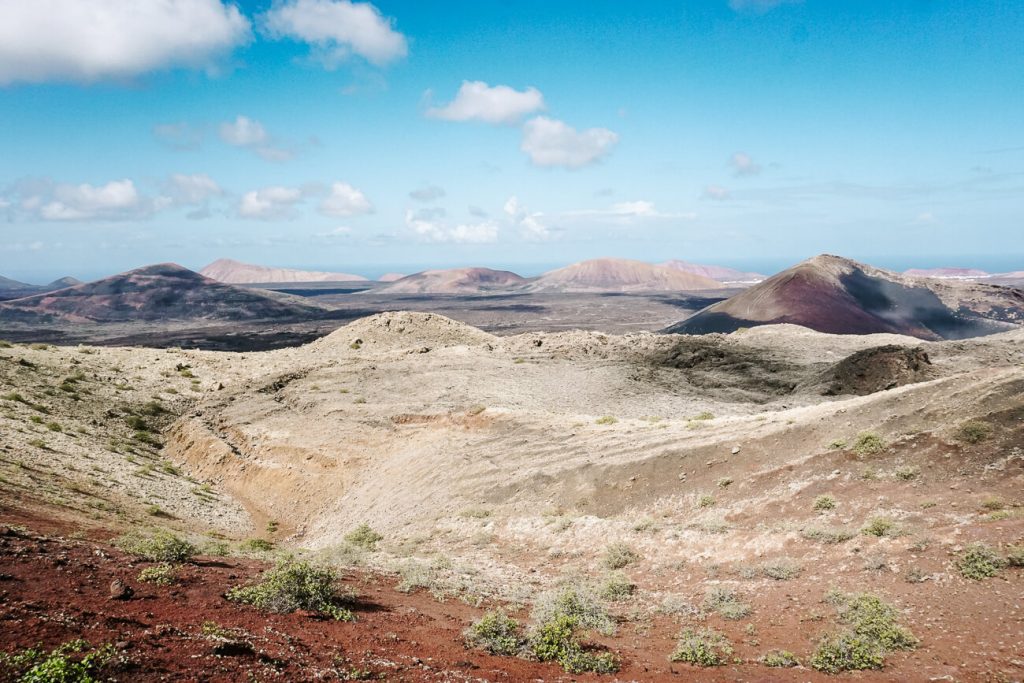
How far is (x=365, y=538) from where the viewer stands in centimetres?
1556

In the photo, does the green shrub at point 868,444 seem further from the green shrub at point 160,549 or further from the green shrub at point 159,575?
the green shrub at point 160,549

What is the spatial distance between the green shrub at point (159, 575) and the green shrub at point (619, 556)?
816 centimetres

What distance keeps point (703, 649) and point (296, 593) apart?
6054 millimetres

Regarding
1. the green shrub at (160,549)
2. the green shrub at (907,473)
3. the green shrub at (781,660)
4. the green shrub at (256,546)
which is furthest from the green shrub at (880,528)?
the green shrub at (256,546)

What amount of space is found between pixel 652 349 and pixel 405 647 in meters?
38.4

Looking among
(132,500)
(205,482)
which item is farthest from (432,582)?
(205,482)

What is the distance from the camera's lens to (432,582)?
10.8m

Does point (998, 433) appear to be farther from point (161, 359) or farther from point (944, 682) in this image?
point (161, 359)

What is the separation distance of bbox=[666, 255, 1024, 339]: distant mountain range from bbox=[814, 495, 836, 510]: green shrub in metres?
60.8

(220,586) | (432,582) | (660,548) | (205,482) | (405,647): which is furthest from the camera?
(205,482)

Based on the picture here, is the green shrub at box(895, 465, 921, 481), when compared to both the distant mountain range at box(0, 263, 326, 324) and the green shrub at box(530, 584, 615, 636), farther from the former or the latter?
the distant mountain range at box(0, 263, 326, 324)

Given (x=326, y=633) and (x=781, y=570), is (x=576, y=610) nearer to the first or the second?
(x=781, y=570)

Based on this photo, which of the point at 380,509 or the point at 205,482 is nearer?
the point at 380,509

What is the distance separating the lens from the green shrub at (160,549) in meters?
9.45
